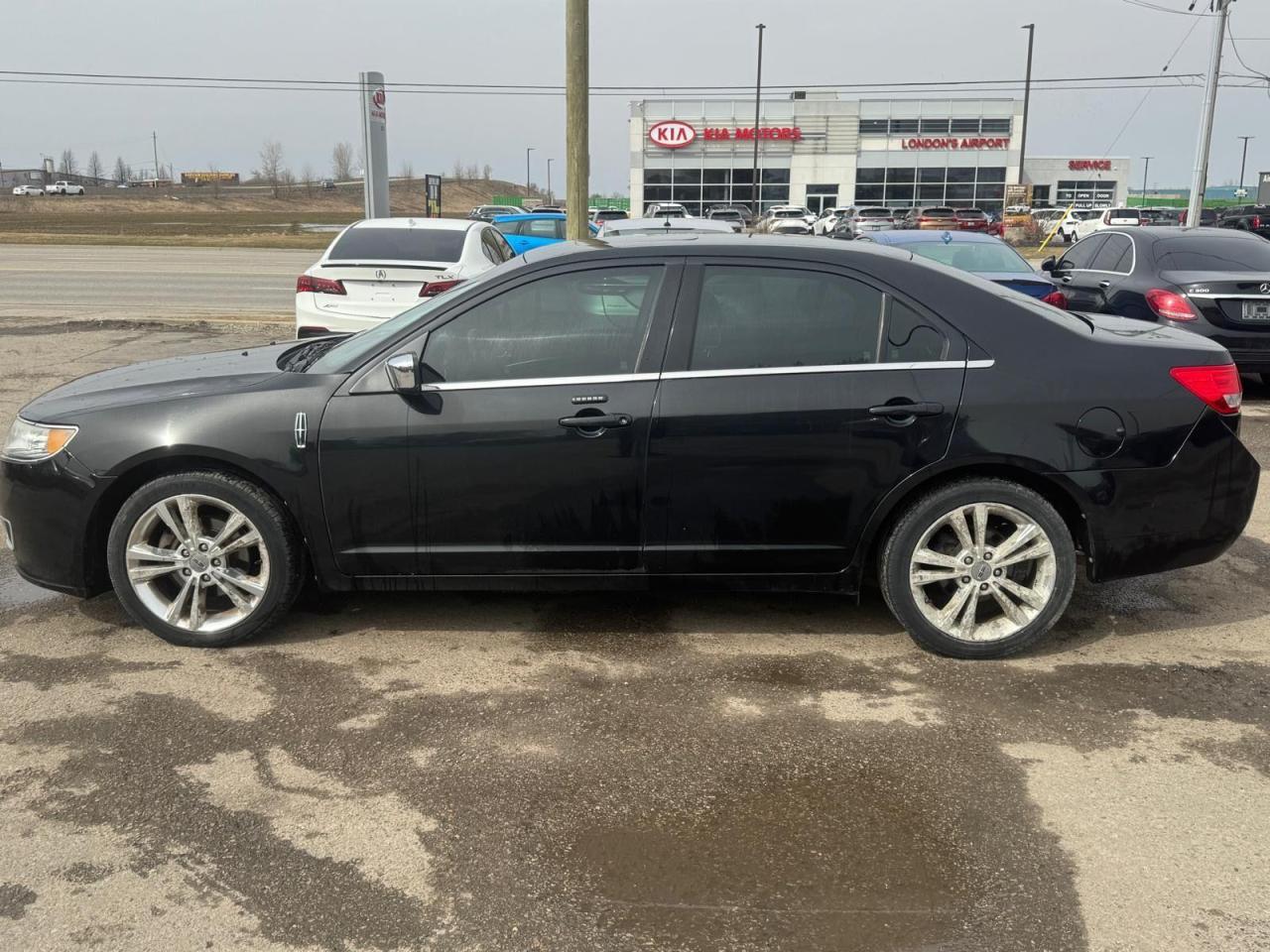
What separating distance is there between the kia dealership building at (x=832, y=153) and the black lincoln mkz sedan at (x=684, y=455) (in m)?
61.6

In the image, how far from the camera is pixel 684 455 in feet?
13.8

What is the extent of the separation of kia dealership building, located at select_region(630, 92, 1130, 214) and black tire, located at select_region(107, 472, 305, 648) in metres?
61.8

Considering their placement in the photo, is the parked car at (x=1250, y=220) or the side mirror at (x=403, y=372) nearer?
the side mirror at (x=403, y=372)

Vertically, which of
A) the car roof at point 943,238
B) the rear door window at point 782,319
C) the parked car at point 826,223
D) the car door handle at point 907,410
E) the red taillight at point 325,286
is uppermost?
the parked car at point 826,223

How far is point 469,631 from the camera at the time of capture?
4652 millimetres

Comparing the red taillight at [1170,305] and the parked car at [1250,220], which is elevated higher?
the parked car at [1250,220]

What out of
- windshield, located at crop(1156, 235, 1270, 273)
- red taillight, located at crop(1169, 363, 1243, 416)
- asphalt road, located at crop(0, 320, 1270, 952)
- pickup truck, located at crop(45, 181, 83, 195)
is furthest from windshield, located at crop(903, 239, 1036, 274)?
pickup truck, located at crop(45, 181, 83, 195)

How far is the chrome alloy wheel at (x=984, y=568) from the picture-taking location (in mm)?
4258

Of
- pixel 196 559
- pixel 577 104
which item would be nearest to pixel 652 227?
pixel 577 104

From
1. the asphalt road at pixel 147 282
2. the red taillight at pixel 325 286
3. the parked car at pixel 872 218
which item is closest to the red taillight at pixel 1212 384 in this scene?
the red taillight at pixel 325 286

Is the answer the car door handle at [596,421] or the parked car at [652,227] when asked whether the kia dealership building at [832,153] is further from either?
the car door handle at [596,421]

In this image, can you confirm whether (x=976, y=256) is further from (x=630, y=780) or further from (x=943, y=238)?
(x=630, y=780)

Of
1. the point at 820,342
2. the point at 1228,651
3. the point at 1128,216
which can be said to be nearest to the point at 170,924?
the point at 820,342

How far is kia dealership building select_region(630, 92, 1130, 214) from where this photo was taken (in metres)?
64.2
